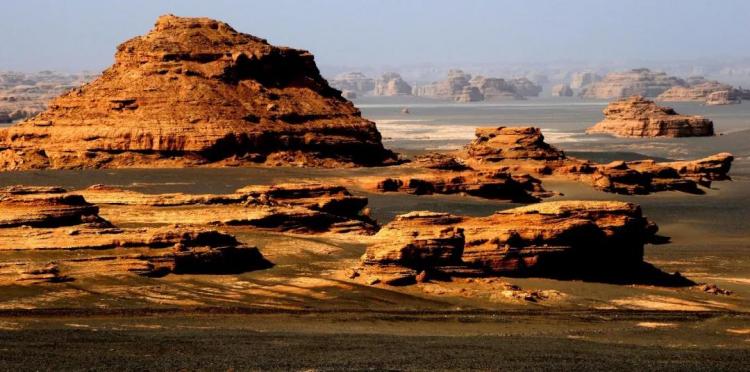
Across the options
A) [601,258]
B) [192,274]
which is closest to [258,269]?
[192,274]

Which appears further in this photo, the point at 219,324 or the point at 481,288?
the point at 481,288

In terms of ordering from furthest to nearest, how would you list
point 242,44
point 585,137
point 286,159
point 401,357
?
point 585,137 → point 242,44 → point 286,159 → point 401,357

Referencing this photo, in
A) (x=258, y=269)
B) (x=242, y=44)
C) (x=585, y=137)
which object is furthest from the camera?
(x=585, y=137)

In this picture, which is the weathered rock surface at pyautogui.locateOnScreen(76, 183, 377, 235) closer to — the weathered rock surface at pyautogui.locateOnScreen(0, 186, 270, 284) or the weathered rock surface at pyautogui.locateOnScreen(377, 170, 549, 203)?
the weathered rock surface at pyautogui.locateOnScreen(0, 186, 270, 284)

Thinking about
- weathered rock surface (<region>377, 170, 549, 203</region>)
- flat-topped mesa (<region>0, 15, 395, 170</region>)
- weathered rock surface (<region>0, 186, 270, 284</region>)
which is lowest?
weathered rock surface (<region>377, 170, 549, 203</region>)

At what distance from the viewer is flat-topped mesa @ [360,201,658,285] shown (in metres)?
35.8

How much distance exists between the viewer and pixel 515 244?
3666cm

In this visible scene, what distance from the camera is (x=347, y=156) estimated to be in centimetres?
7556

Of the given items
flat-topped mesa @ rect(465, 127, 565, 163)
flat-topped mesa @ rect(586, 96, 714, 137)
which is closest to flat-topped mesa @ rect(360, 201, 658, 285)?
flat-topped mesa @ rect(465, 127, 565, 163)

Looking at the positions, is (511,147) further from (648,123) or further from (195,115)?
(648,123)

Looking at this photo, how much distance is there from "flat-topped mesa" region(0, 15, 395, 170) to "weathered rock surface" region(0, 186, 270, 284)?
32.2m

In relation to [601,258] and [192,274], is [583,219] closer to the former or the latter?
[601,258]

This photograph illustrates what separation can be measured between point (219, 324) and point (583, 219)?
46.9 feet

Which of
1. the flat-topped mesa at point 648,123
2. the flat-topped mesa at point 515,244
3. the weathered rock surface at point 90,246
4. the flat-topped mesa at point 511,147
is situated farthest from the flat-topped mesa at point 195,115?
the flat-topped mesa at point 648,123
